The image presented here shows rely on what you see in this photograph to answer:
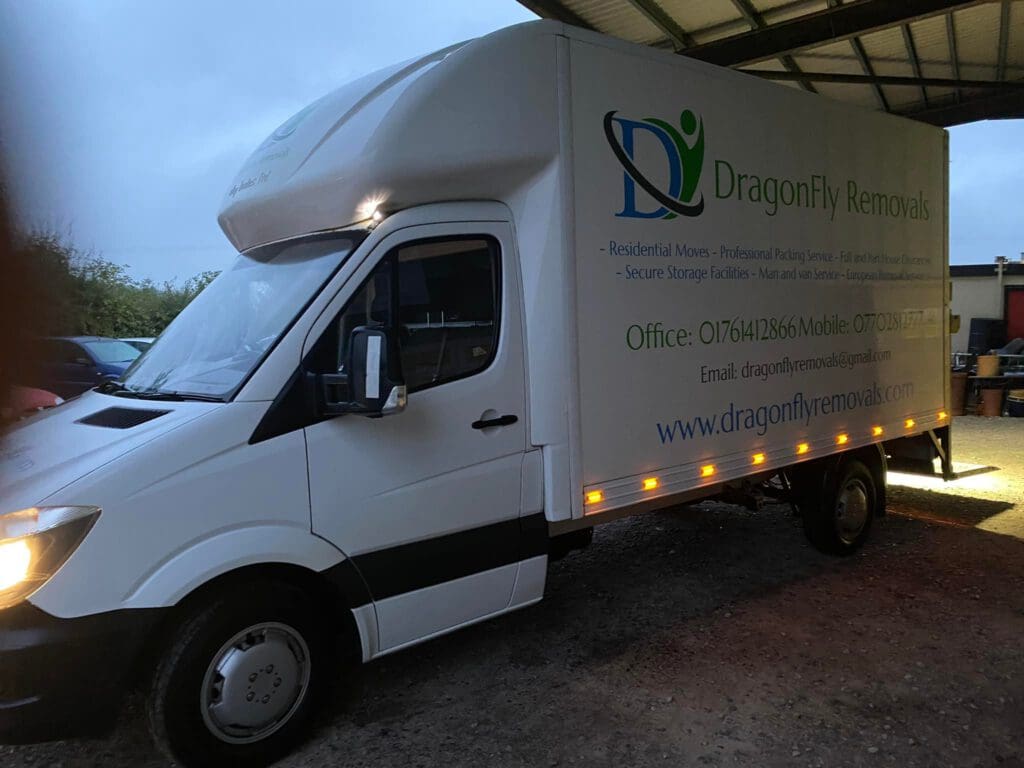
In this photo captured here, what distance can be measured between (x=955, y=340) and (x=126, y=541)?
22195 millimetres

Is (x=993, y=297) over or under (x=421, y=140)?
under

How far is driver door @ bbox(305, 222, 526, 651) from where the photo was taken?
10.7ft

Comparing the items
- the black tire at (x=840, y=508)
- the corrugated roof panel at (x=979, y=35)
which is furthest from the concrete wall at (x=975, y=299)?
the black tire at (x=840, y=508)

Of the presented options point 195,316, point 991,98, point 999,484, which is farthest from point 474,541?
point 991,98

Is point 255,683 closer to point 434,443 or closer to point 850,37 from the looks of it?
point 434,443

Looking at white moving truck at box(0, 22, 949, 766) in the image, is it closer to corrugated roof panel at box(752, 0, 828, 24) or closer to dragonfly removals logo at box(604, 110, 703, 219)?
dragonfly removals logo at box(604, 110, 703, 219)

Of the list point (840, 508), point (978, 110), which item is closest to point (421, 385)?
point (840, 508)

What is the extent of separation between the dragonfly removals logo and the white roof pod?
45 cm

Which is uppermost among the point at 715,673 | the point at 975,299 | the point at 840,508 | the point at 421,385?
the point at 975,299

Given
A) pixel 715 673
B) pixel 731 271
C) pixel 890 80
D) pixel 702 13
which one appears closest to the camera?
pixel 715 673

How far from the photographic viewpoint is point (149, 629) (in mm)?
2795

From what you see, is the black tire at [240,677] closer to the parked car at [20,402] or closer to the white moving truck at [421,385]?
the white moving truck at [421,385]

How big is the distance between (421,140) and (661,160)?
139 centimetres

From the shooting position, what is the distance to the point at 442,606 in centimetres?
361
